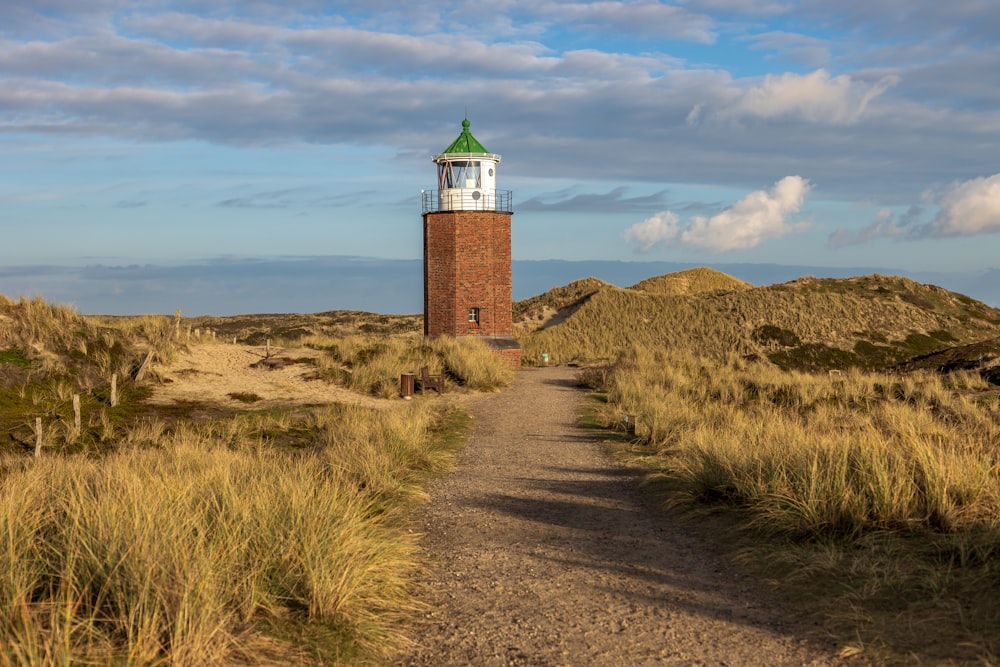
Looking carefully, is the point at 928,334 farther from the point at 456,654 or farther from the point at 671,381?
the point at 456,654

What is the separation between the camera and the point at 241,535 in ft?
20.2

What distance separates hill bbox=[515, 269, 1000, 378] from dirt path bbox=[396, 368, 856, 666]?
33607 mm

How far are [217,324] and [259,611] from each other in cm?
7563

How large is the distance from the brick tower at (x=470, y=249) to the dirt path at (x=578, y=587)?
76.5ft

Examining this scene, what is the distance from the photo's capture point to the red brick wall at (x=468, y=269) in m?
34.4

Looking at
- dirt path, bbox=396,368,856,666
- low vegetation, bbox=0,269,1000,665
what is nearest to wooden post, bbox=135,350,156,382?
low vegetation, bbox=0,269,1000,665

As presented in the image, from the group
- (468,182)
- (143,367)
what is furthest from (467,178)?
(143,367)

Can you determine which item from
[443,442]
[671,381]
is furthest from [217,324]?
[443,442]

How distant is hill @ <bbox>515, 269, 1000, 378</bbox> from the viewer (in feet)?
153

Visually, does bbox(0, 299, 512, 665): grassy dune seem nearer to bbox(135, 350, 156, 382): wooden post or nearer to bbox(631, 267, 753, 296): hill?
bbox(135, 350, 156, 382): wooden post

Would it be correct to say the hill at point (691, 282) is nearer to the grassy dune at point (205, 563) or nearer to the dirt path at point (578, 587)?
the dirt path at point (578, 587)

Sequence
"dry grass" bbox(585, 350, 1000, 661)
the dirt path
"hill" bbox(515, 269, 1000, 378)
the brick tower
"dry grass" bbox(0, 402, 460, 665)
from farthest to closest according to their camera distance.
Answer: "hill" bbox(515, 269, 1000, 378)
the brick tower
"dry grass" bbox(585, 350, 1000, 661)
the dirt path
"dry grass" bbox(0, 402, 460, 665)

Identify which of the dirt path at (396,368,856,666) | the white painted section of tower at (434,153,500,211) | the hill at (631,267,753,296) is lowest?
the dirt path at (396,368,856,666)

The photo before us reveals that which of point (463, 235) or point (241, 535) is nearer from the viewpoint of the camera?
point (241, 535)
